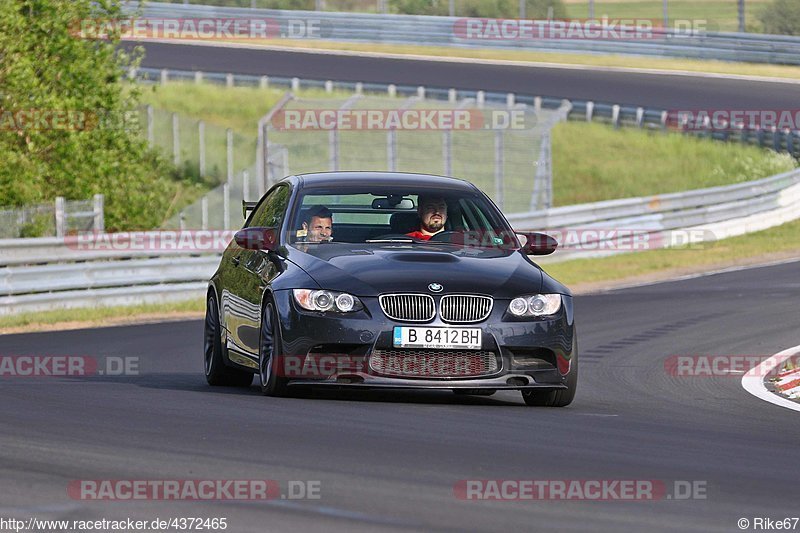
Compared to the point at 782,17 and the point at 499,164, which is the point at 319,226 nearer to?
the point at 499,164

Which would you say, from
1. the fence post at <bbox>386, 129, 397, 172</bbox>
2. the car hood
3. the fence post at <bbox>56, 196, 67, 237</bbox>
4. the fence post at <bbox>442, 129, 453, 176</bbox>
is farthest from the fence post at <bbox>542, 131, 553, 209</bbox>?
the car hood

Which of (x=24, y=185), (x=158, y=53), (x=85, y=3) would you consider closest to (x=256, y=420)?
(x=24, y=185)

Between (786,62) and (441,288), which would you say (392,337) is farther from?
(786,62)

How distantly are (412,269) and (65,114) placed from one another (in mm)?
17031

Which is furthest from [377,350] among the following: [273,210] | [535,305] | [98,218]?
[98,218]

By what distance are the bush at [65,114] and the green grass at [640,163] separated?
1562 centimetres

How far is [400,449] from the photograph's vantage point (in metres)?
7.71

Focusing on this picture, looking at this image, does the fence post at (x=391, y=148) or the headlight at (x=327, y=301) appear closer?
the headlight at (x=327, y=301)

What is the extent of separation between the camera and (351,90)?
48656 mm

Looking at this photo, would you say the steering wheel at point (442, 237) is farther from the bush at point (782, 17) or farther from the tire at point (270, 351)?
the bush at point (782, 17)

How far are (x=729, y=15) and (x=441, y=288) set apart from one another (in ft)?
235

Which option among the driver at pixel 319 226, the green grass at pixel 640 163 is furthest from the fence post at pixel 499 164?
the driver at pixel 319 226

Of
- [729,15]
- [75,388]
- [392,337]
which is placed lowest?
[729,15]

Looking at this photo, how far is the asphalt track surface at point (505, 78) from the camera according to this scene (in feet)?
152
